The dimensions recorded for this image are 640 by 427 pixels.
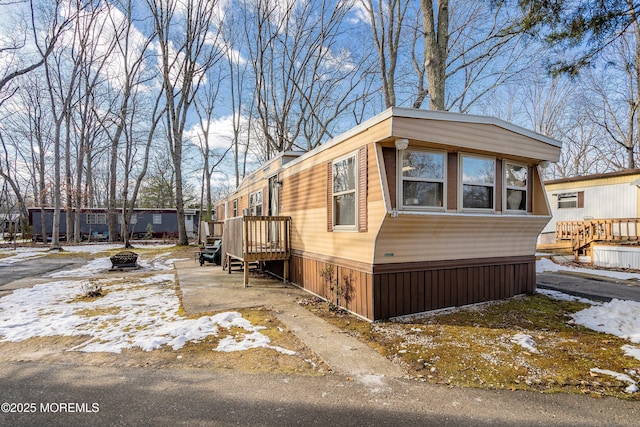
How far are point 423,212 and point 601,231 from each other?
10.5 meters

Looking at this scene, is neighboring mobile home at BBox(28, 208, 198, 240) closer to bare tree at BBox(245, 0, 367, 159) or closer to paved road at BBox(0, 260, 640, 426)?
bare tree at BBox(245, 0, 367, 159)

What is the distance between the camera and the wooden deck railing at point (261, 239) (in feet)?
24.1

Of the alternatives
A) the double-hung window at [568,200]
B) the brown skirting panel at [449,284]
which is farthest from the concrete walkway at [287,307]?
the double-hung window at [568,200]

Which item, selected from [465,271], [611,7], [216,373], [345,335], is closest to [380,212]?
[345,335]

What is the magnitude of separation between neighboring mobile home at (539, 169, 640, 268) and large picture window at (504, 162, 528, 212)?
7.22 metres

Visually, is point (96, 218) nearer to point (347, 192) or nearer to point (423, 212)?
point (347, 192)

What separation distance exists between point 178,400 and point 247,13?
17.0 metres

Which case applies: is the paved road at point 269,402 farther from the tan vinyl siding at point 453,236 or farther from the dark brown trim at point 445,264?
the tan vinyl siding at point 453,236

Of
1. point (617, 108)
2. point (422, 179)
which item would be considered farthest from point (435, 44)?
point (617, 108)

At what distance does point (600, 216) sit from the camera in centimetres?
1313

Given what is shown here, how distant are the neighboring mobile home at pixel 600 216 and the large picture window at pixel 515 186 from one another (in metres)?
7.22

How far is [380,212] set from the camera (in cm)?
457

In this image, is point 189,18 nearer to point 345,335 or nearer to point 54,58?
point 54,58

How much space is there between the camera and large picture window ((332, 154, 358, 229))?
536 cm
